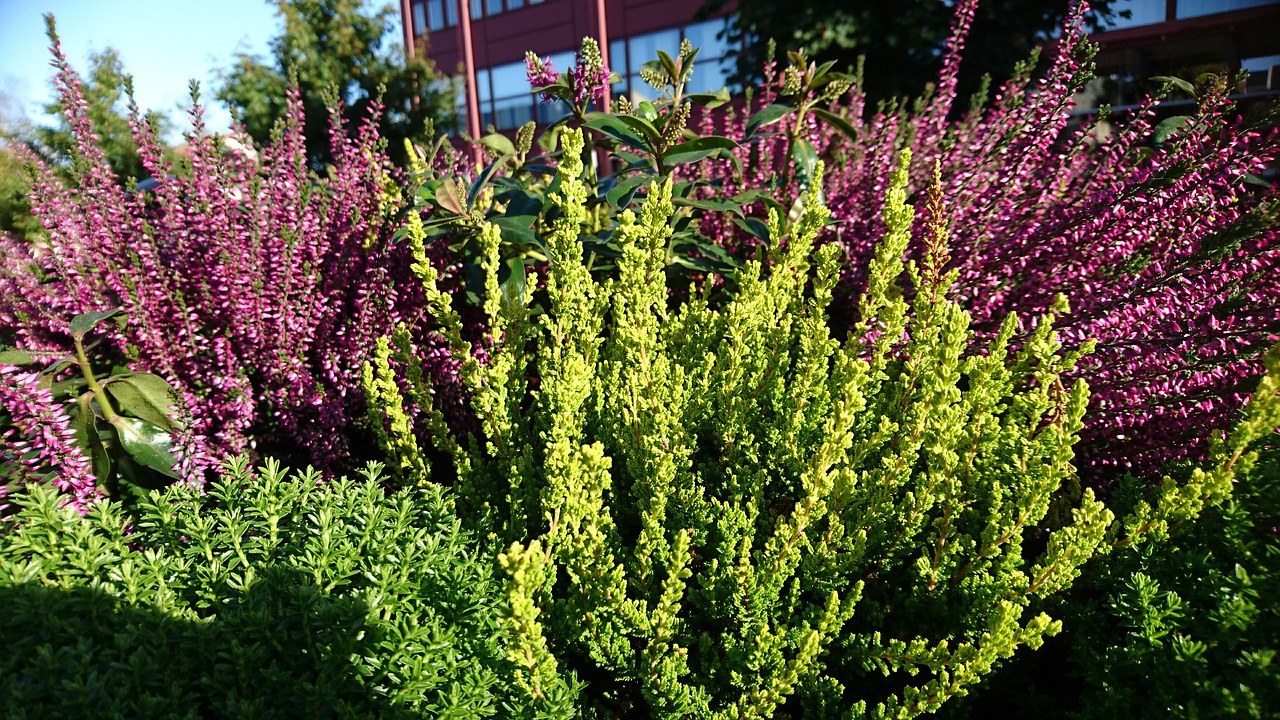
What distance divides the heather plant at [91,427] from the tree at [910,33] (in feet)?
22.2

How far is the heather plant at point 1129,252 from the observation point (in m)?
1.80

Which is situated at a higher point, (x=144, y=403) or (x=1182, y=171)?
(x=1182, y=171)

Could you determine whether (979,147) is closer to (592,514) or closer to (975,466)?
(975,466)

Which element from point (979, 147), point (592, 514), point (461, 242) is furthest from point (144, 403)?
point (979, 147)

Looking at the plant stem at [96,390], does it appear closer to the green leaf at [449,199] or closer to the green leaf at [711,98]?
the green leaf at [449,199]

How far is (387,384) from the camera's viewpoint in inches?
57.8

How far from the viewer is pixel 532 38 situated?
2027 centimetres

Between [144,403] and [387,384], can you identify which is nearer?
[387,384]

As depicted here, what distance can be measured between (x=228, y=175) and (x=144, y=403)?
2.56 ft

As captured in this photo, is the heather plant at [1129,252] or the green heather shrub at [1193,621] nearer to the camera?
the green heather shrub at [1193,621]

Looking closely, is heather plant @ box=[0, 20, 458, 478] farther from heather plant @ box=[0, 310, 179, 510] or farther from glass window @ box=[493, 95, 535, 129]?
glass window @ box=[493, 95, 535, 129]

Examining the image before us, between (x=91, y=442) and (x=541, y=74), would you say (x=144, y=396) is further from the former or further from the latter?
(x=541, y=74)

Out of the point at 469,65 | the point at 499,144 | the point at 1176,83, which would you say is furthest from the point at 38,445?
the point at 469,65

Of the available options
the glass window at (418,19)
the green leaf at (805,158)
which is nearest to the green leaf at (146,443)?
the green leaf at (805,158)
